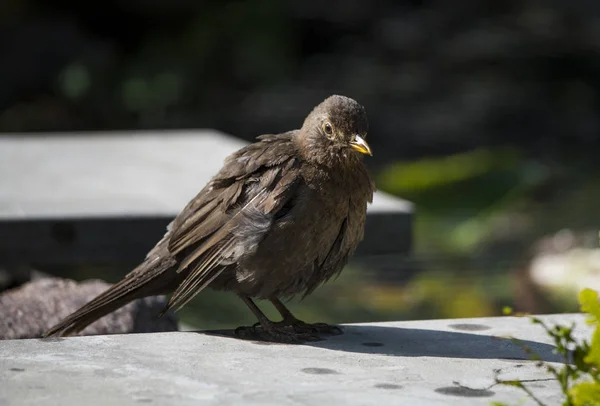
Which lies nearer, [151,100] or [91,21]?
[151,100]

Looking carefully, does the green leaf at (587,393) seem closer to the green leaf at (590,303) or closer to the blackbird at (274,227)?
the green leaf at (590,303)

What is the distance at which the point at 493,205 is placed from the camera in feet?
29.9

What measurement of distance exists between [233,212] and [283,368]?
3.04 ft

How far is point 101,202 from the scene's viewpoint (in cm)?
694

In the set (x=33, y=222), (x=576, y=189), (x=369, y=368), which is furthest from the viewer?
(x=576, y=189)

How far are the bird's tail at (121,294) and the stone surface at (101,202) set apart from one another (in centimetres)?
178

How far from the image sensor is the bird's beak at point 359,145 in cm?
454

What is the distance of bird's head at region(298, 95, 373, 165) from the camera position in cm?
456

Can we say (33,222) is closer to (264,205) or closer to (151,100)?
(264,205)

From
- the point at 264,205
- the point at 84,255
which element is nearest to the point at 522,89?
the point at 84,255

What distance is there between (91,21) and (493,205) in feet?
29.5

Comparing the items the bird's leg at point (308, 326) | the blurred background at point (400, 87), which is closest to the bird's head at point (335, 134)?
the bird's leg at point (308, 326)

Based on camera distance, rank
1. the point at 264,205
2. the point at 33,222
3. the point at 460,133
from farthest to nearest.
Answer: the point at 460,133, the point at 33,222, the point at 264,205

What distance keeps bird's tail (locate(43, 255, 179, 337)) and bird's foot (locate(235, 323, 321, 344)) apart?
1.59ft
